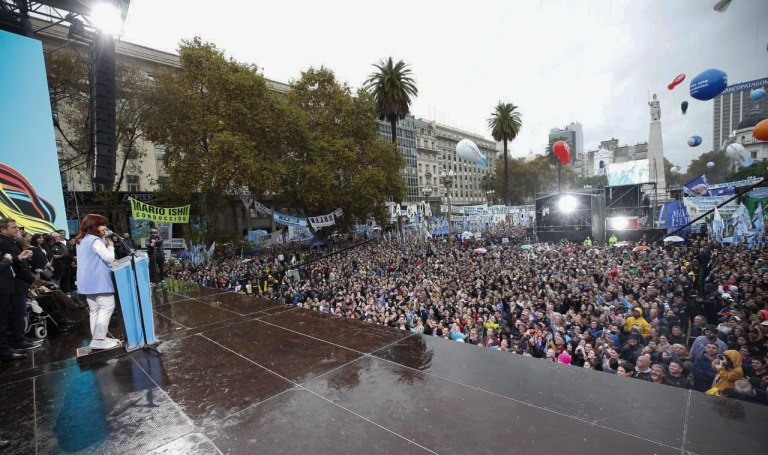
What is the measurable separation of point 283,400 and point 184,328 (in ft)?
8.28

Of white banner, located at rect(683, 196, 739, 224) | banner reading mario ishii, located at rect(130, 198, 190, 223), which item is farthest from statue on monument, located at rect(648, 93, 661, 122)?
banner reading mario ishii, located at rect(130, 198, 190, 223)

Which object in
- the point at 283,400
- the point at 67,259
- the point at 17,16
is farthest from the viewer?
the point at 17,16

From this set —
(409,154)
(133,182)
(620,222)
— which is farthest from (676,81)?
(409,154)

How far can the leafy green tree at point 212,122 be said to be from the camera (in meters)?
20.0

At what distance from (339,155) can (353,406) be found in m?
23.3

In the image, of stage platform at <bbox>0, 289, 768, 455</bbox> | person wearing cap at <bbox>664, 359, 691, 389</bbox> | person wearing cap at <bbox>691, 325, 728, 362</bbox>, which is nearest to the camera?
stage platform at <bbox>0, 289, 768, 455</bbox>

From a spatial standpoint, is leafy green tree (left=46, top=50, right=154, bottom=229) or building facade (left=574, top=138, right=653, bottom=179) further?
building facade (left=574, top=138, right=653, bottom=179)

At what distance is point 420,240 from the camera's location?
25.5 meters

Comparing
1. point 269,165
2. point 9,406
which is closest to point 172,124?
point 269,165

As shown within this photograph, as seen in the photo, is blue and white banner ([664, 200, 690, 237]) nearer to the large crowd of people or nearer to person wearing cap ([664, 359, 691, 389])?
the large crowd of people

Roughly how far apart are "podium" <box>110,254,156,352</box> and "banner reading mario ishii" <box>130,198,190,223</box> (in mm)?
15121

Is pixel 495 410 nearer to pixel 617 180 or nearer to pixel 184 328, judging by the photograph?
pixel 184 328

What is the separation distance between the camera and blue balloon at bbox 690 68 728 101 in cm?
1272

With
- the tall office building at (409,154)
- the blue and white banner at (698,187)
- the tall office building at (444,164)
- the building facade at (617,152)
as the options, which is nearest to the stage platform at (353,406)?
the blue and white banner at (698,187)
